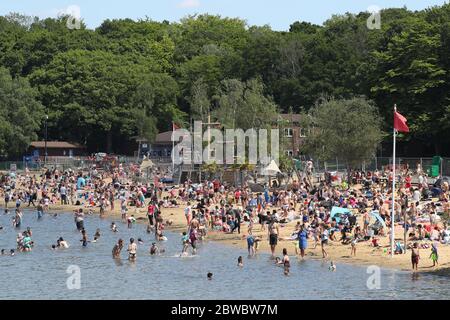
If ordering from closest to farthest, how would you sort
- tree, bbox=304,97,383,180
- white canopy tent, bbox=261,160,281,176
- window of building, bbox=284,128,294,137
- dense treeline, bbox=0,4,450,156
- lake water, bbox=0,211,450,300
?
1. lake water, bbox=0,211,450,300
2. white canopy tent, bbox=261,160,281,176
3. tree, bbox=304,97,383,180
4. dense treeline, bbox=0,4,450,156
5. window of building, bbox=284,128,294,137

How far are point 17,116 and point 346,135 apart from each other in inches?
1676

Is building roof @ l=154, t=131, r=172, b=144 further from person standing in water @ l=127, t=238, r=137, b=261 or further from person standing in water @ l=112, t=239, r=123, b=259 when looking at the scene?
person standing in water @ l=127, t=238, r=137, b=261

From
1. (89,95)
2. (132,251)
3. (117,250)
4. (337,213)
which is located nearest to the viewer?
(132,251)

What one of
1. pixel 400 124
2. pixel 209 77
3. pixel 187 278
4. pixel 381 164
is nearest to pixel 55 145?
pixel 209 77

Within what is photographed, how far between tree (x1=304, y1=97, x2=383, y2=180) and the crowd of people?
5.72 ft

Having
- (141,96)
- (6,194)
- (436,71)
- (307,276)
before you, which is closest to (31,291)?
(307,276)

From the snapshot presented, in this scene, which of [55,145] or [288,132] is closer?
[288,132]

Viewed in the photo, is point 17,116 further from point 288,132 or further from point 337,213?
point 337,213

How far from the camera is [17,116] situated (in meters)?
110

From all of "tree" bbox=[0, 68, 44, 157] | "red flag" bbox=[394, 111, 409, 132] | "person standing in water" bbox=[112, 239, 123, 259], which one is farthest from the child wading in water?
"tree" bbox=[0, 68, 44, 157]

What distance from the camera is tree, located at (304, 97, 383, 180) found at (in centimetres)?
7844

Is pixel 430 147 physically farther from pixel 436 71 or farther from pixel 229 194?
pixel 229 194

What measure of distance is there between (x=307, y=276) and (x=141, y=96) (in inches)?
2820

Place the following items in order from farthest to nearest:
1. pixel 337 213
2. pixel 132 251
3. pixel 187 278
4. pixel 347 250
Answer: pixel 337 213
pixel 132 251
pixel 347 250
pixel 187 278
